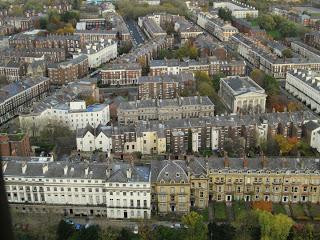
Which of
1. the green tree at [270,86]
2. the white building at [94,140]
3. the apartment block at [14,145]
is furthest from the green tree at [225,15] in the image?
the apartment block at [14,145]

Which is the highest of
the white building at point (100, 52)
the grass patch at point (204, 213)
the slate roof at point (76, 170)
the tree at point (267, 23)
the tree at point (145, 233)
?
the tree at point (267, 23)

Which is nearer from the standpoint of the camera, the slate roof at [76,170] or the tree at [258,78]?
the slate roof at [76,170]

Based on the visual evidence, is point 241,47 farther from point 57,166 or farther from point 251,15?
point 57,166

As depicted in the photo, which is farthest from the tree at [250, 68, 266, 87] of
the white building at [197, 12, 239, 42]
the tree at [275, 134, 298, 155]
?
the white building at [197, 12, 239, 42]

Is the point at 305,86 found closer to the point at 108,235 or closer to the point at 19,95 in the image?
the point at 19,95

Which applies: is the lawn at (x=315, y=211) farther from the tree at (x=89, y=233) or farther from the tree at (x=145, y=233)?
the tree at (x=89, y=233)

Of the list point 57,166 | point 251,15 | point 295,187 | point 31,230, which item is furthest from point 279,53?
point 31,230
